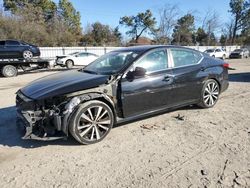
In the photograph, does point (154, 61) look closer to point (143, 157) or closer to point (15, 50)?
point (143, 157)

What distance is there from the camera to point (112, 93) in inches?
171

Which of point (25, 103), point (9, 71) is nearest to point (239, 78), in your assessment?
point (25, 103)

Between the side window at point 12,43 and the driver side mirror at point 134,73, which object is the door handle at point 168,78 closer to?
the driver side mirror at point 134,73

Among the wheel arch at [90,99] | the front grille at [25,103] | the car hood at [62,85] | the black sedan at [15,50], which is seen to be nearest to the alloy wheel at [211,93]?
the wheel arch at [90,99]

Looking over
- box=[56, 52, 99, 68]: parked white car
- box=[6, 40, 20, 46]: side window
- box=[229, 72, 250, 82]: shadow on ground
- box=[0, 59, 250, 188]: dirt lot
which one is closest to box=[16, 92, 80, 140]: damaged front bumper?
box=[0, 59, 250, 188]: dirt lot

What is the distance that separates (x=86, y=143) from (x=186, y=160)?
1.59m

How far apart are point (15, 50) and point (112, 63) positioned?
445 inches

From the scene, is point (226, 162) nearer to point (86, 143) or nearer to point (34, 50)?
point (86, 143)

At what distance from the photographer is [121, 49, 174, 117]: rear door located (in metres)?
4.48

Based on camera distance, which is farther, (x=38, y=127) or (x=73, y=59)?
(x=73, y=59)

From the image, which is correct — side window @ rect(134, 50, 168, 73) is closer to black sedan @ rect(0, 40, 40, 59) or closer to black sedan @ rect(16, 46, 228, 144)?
black sedan @ rect(16, 46, 228, 144)

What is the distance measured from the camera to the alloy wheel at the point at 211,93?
5.85m

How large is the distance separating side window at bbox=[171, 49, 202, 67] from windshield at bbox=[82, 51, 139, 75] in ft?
3.09

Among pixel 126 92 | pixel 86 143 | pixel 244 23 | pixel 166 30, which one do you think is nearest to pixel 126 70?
pixel 126 92
